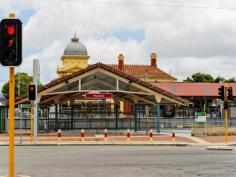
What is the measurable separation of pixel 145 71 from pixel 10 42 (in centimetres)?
8922

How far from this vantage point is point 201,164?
798 inches

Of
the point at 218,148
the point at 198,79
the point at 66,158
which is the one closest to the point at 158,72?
the point at 198,79

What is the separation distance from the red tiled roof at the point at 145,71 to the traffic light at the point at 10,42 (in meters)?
87.7

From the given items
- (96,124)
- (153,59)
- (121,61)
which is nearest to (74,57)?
(121,61)

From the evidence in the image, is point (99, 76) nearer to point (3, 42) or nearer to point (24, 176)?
point (24, 176)

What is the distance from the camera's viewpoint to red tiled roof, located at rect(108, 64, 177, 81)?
10062 cm

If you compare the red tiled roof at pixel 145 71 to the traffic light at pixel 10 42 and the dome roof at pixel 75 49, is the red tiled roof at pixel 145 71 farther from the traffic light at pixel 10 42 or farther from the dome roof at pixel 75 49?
the traffic light at pixel 10 42

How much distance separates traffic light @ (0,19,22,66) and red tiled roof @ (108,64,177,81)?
87673mm

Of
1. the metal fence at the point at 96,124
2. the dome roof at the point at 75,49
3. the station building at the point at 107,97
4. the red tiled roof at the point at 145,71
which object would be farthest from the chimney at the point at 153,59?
the metal fence at the point at 96,124

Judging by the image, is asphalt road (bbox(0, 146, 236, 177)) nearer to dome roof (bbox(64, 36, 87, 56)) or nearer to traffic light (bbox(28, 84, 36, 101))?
traffic light (bbox(28, 84, 36, 101))

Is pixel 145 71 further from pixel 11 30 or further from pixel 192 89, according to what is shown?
pixel 11 30

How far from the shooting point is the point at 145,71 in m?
100

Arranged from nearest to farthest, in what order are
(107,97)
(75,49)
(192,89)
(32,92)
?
(32,92) → (107,97) → (192,89) → (75,49)

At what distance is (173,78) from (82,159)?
268 ft
